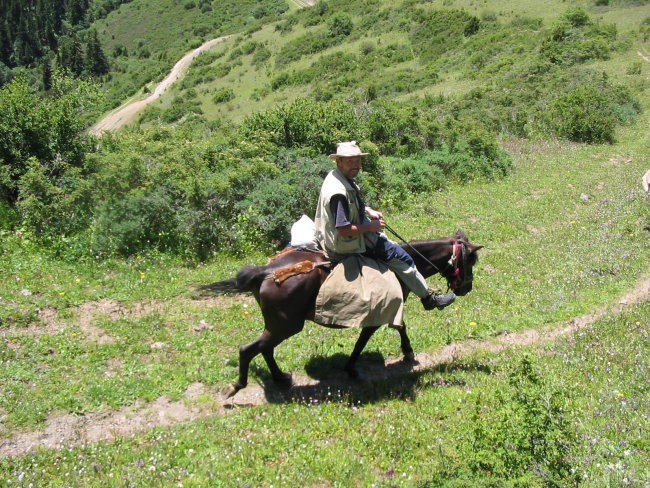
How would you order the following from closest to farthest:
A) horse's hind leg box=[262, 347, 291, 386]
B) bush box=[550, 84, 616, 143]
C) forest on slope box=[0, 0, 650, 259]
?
horse's hind leg box=[262, 347, 291, 386]
forest on slope box=[0, 0, 650, 259]
bush box=[550, 84, 616, 143]

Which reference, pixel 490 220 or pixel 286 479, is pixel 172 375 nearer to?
pixel 286 479

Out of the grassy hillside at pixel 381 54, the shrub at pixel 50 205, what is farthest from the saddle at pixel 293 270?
the grassy hillside at pixel 381 54

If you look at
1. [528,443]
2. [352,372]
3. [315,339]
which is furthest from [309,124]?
[528,443]

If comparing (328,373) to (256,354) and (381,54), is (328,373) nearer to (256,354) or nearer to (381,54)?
(256,354)

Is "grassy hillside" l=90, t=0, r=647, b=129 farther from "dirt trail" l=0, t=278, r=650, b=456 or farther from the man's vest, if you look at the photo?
the man's vest

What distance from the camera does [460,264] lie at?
7.43 meters

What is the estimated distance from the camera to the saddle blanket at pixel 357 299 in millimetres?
6379

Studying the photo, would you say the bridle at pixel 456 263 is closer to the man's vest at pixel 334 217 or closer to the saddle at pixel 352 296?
the saddle at pixel 352 296

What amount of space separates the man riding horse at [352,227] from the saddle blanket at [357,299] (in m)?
0.30

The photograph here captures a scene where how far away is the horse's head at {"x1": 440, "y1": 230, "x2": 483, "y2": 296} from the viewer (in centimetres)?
739

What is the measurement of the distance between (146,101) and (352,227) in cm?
8880

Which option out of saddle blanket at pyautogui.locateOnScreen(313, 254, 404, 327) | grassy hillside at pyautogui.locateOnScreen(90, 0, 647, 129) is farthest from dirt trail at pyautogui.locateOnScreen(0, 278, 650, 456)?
grassy hillside at pyautogui.locateOnScreen(90, 0, 647, 129)

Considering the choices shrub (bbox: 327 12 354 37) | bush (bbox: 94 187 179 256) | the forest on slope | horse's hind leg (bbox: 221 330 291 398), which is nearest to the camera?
horse's hind leg (bbox: 221 330 291 398)

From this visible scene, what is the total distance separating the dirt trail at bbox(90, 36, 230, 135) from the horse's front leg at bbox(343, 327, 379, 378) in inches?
2666
